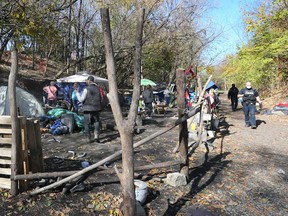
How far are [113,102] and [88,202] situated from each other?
6.19ft

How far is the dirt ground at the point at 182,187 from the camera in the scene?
4.18 meters

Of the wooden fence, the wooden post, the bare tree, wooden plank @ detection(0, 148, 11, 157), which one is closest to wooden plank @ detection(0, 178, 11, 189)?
the wooden fence

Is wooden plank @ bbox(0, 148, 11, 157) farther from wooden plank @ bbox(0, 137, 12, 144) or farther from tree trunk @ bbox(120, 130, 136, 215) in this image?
tree trunk @ bbox(120, 130, 136, 215)

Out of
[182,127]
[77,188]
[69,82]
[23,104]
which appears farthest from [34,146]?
[69,82]

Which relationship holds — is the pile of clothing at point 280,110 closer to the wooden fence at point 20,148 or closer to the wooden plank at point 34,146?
the wooden plank at point 34,146

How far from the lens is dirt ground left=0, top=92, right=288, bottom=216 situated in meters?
4.18

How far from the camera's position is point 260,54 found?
61.2ft

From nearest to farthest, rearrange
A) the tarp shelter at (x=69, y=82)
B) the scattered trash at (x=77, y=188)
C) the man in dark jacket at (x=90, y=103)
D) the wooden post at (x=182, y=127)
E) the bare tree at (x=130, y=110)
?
1. the bare tree at (x=130, y=110)
2. the scattered trash at (x=77, y=188)
3. the wooden post at (x=182, y=127)
4. the man in dark jacket at (x=90, y=103)
5. the tarp shelter at (x=69, y=82)

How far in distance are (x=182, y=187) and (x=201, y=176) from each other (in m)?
0.75

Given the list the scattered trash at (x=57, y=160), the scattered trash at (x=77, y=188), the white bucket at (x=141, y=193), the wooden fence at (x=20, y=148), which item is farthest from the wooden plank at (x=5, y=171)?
the white bucket at (x=141, y=193)

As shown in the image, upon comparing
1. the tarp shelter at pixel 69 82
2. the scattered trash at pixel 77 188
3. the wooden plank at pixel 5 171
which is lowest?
the scattered trash at pixel 77 188

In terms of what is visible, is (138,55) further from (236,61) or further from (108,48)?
(236,61)

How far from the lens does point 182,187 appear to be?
197 inches

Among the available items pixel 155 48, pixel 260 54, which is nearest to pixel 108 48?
pixel 260 54
